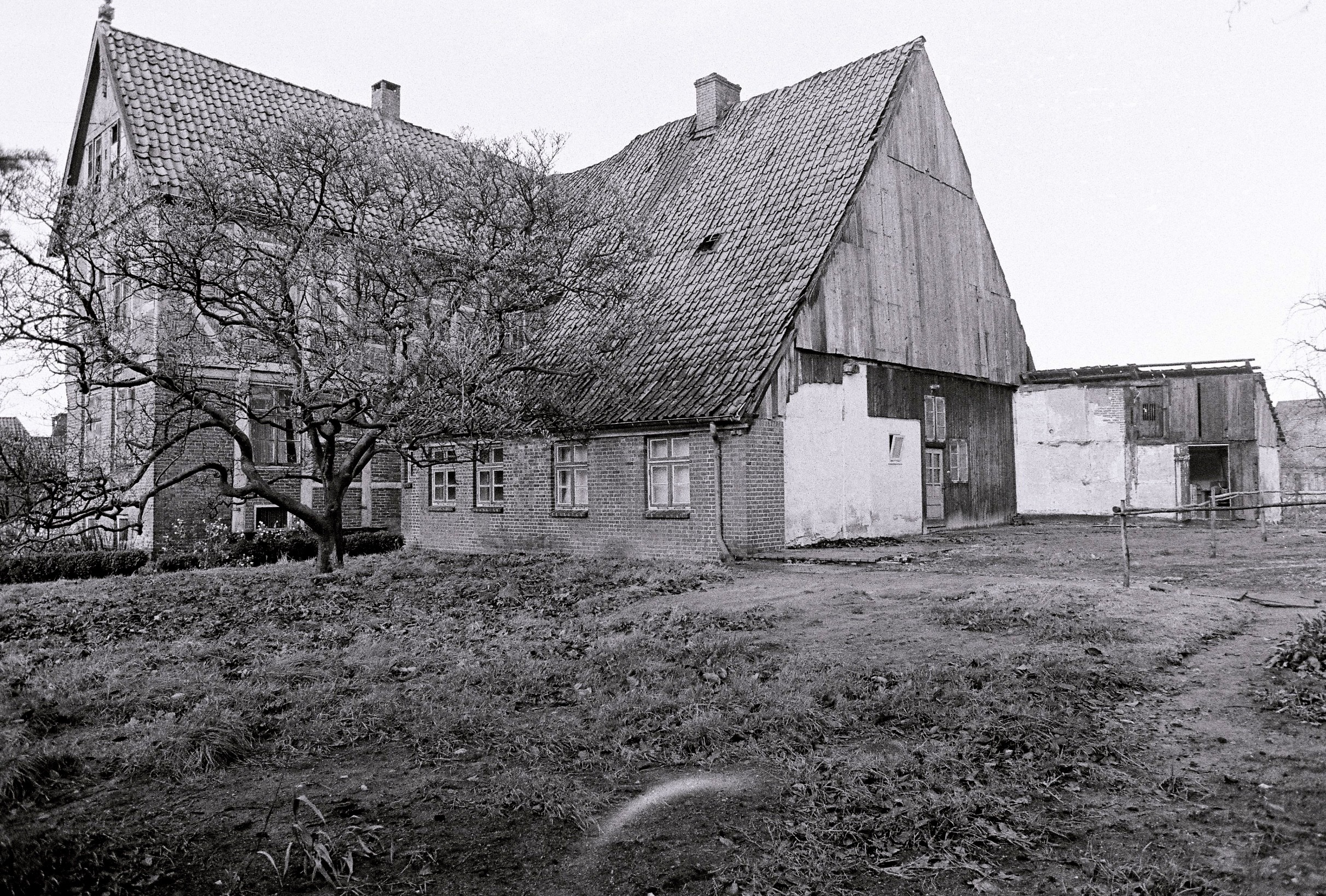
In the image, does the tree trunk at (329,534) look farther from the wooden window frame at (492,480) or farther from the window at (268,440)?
the window at (268,440)

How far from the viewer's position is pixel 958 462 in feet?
70.8

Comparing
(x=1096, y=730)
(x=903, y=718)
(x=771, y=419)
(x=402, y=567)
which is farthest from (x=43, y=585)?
(x=1096, y=730)

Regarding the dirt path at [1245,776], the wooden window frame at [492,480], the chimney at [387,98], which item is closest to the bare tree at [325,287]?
the wooden window frame at [492,480]

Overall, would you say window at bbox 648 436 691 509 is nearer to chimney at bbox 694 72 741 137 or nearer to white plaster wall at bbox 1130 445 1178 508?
chimney at bbox 694 72 741 137

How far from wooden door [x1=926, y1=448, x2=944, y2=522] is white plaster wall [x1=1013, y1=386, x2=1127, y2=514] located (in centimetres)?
570

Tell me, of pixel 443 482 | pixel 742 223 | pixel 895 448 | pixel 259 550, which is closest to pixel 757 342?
pixel 742 223

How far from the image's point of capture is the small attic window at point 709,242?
19.6 meters

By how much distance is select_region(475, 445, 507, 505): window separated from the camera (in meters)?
20.3

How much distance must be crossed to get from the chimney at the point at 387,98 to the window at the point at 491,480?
12.5 m

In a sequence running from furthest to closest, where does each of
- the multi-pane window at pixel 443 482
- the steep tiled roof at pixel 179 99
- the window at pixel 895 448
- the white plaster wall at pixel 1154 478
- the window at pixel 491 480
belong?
the white plaster wall at pixel 1154 478 → the multi-pane window at pixel 443 482 → the steep tiled roof at pixel 179 99 → the window at pixel 491 480 → the window at pixel 895 448

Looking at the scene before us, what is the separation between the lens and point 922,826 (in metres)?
4.75

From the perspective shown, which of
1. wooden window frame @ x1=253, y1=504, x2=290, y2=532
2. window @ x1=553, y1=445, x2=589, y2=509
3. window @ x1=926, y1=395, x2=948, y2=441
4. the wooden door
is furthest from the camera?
wooden window frame @ x1=253, y1=504, x2=290, y2=532

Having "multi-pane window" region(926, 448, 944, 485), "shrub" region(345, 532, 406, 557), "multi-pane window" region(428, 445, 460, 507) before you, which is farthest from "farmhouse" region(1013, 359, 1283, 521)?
"shrub" region(345, 532, 406, 557)

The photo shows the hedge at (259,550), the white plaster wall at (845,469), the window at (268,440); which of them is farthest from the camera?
the window at (268,440)
